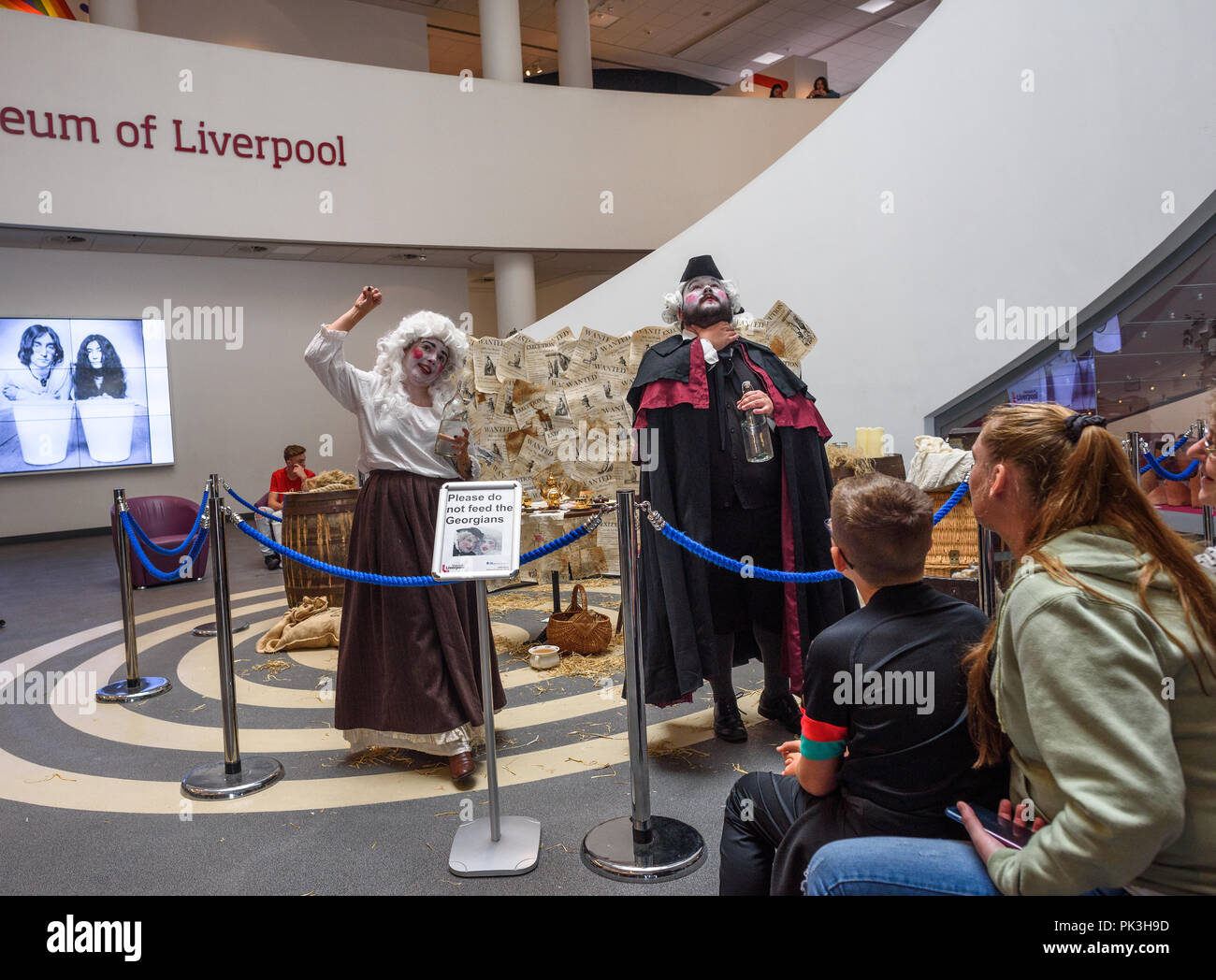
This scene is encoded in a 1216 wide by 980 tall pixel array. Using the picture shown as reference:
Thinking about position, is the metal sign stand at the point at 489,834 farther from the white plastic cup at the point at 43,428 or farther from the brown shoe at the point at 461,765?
the white plastic cup at the point at 43,428

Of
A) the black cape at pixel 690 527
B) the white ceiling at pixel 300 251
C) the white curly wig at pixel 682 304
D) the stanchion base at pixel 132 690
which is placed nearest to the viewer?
the black cape at pixel 690 527

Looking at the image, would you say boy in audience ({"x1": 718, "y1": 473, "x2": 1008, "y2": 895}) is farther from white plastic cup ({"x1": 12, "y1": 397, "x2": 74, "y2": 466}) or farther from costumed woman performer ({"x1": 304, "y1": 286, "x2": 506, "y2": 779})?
white plastic cup ({"x1": 12, "y1": 397, "x2": 74, "y2": 466})

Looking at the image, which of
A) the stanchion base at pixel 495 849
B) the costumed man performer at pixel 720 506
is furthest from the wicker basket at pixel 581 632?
the stanchion base at pixel 495 849

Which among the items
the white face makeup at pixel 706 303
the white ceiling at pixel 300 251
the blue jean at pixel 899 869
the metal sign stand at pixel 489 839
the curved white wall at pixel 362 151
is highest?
the curved white wall at pixel 362 151

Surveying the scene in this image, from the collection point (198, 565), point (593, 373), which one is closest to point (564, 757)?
point (593, 373)

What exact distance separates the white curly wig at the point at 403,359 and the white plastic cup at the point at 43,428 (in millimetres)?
9906

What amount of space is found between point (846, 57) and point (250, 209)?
12.2m

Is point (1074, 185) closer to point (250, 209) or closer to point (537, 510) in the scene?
point (537, 510)

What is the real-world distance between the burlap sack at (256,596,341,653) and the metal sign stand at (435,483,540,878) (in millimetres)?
3002

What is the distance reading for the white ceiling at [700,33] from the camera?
46.4ft

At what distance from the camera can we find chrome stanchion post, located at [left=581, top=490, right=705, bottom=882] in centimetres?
261

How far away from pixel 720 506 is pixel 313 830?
1953 millimetres

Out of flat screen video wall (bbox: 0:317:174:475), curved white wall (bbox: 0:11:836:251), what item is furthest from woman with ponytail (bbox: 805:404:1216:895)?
flat screen video wall (bbox: 0:317:174:475)
